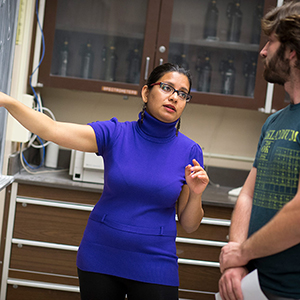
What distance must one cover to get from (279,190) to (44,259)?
5.58 feet

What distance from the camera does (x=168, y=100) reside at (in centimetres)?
137

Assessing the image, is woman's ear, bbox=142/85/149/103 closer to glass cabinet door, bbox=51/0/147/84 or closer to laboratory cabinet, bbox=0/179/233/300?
laboratory cabinet, bbox=0/179/233/300

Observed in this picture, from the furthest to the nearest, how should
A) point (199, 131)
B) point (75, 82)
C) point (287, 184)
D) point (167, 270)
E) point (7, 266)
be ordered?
1. point (199, 131)
2. point (75, 82)
3. point (7, 266)
4. point (167, 270)
5. point (287, 184)

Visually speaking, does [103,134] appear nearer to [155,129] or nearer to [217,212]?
[155,129]

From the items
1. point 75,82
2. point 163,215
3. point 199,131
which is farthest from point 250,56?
point 163,215

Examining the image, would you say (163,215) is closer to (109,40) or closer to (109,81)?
(109,81)

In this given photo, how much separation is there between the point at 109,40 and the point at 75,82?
382mm

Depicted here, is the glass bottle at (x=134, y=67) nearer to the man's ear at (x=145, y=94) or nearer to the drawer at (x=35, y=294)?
the man's ear at (x=145, y=94)

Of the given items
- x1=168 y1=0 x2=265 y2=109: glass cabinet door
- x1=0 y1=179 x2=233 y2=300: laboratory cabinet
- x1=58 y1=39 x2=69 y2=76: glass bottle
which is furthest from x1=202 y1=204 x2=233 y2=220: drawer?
x1=58 y1=39 x2=69 y2=76: glass bottle

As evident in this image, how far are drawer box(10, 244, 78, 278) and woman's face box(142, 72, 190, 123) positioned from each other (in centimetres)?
125

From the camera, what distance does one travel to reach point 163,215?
1.31 m

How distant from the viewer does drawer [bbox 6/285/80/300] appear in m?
2.25

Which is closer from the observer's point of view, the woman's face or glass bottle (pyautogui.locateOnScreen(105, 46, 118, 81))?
the woman's face

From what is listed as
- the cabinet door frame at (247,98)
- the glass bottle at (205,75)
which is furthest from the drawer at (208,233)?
the glass bottle at (205,75)
